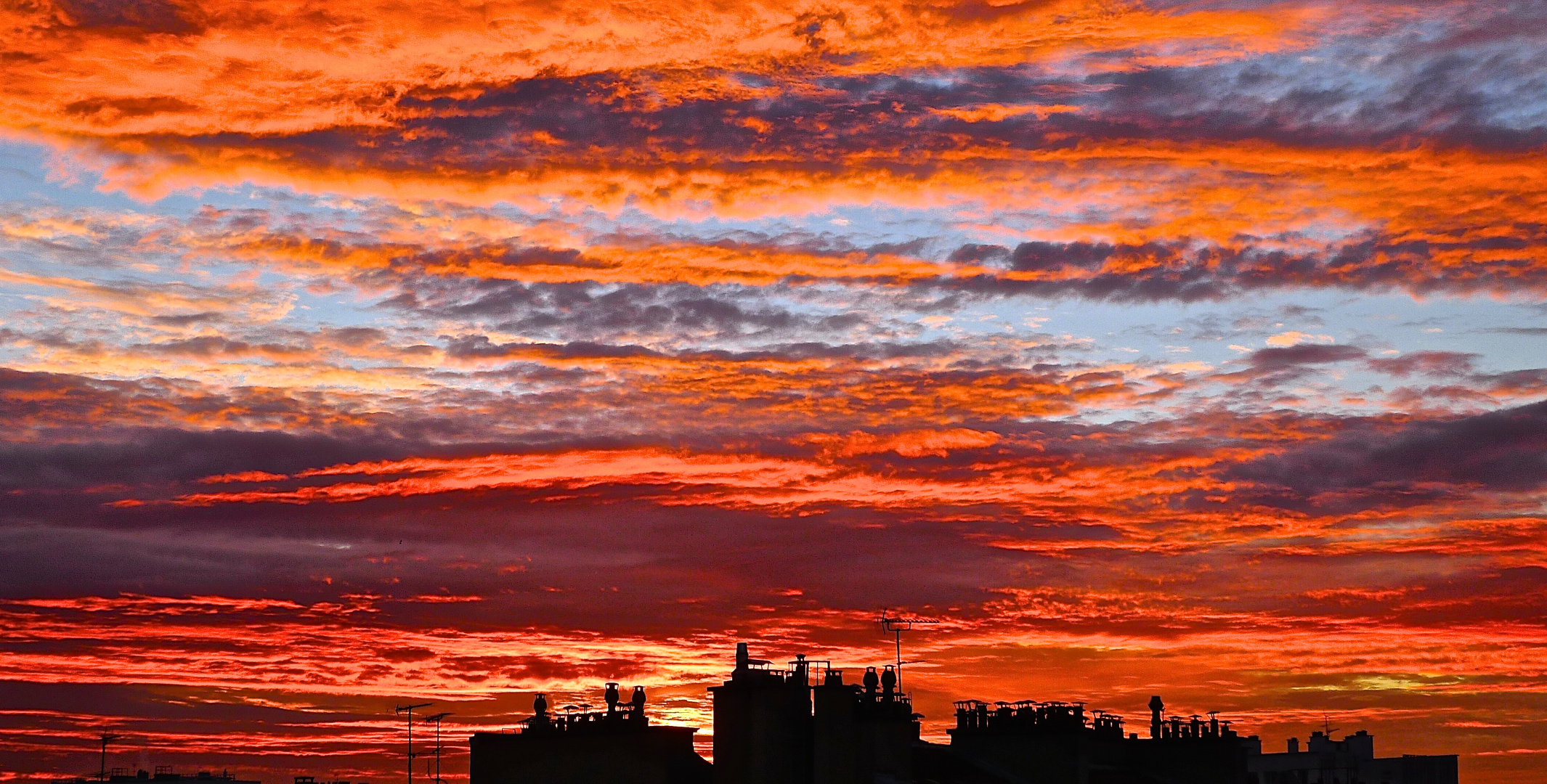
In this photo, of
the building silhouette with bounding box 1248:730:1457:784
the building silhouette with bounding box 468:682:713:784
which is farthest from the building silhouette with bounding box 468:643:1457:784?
the building silhouette with bounding box 1248:730:1457:784

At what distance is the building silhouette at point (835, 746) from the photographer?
60.7 m

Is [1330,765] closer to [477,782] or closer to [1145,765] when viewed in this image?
[1145,765]

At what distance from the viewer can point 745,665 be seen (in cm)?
6291

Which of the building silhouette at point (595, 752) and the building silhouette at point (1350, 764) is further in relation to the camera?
the building silhouette at point (1350, 764)

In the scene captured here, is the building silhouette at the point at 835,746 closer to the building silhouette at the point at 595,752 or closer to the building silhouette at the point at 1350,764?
the building silhouette at the point at 595,752

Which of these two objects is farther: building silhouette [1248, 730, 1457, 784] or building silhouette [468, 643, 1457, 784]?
building silhouette [1248, 730, 1457, 784]

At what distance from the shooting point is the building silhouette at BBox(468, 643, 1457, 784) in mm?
60688

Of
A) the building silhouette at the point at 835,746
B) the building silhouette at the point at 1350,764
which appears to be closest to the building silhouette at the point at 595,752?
the building silhouette at the point at 835,746

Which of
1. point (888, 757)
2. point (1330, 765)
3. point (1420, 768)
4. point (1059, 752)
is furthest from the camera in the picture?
point (1420, 768)

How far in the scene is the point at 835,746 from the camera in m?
60.9

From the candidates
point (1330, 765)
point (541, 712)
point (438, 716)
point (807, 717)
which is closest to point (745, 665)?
point (807, 717)

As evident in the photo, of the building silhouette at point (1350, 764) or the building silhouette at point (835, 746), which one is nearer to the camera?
the building silhouette at point (835, 746)

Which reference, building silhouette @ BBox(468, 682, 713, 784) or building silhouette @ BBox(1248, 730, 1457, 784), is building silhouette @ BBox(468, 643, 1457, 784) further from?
building silhouette @ BBox(1248, 730, 1457, 784)

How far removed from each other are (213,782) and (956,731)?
6195 centimetres
